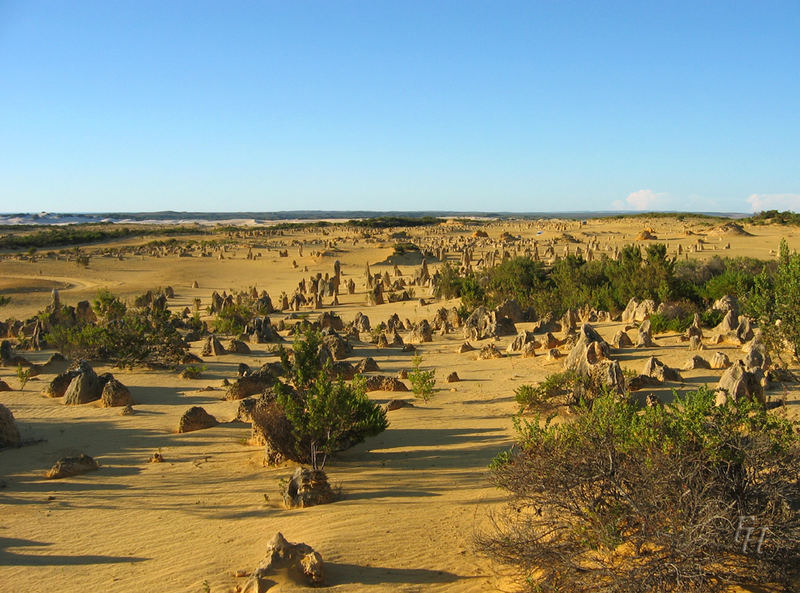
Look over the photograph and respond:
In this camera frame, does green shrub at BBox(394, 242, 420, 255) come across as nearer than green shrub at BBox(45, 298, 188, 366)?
No

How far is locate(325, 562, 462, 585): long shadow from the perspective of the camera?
4770 mm

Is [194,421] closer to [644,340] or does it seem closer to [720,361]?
[720,361]

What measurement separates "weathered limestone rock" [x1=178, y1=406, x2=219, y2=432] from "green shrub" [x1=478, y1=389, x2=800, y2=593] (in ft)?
16.8

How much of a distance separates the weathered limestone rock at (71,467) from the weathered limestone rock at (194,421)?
1.46 meters

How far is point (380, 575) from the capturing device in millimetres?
4863

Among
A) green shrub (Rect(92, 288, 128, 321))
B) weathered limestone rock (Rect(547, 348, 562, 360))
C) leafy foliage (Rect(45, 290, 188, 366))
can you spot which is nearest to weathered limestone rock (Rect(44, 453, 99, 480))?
leafy foliage (Rect(45, 290, 188, 366))

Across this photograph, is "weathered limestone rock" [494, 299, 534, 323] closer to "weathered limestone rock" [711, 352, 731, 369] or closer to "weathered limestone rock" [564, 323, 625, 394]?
"weathered limestone rock" [564, 323, 625, 394]

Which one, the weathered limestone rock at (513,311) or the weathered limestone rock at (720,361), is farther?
the weathered limestone rock at (513,311)

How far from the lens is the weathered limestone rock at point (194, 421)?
29.1 feet

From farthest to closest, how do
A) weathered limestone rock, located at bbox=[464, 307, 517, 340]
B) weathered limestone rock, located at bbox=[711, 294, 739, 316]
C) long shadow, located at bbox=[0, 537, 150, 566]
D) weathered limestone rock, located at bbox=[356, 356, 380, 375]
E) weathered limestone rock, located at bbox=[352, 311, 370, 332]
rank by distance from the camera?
weathered limestone rock, located at bbox=[352, 311, 370, 332] < weathered limestone rock, located at bbox=[464, 307, 517, 340] < weathered limestone rock, located at bbox=[711, 294, 739, 316] < weathered limestone rock, located at bbox=[356, 356, 380, 375] < long shadow, located at bbox=[0, 537, 150, 566]

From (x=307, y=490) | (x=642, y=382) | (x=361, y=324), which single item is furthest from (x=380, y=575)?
(x=361, y=324)

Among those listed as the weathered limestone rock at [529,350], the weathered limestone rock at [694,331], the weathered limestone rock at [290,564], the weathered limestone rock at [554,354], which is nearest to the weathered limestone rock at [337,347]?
the weathered limestone rock at [529,350]

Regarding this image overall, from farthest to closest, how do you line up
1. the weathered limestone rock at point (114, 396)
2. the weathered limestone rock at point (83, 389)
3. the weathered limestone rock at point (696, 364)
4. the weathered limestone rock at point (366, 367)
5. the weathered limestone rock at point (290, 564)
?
the weathered limestone rock at point (366, 367)
the weathered limestone rock at point (696, 364)
the weathered limestone rock at point (83, 389)
the weathered limestone rock at point (114, 396)
the weathered limestone rock at point (290, 564)

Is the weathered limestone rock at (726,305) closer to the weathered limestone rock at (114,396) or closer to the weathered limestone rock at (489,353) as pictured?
the weathered limestone rock at (489,353)
